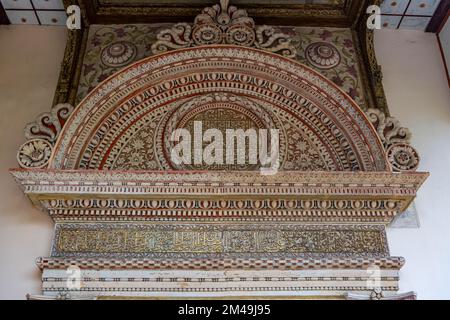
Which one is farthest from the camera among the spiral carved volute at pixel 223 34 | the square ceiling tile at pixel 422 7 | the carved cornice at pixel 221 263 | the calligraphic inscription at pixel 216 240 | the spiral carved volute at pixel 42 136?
the square ceiling tile at pixel 422 7

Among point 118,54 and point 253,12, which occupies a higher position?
point 253,12

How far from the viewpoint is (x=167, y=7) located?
18.8ft

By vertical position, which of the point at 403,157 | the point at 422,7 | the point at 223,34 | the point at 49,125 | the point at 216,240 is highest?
the point at 422,7

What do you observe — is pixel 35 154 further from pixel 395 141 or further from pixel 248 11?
pixel 395 141

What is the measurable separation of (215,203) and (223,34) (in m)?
1.68

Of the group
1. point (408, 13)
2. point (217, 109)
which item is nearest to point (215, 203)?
point (217, 109)

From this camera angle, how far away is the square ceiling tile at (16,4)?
5.60 meters

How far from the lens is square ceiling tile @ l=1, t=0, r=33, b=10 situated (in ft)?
18.4

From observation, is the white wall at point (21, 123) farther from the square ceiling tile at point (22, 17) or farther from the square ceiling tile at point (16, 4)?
the square ceiling tile at point (16, 4)

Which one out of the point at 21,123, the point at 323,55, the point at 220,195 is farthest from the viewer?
the point at 323,55

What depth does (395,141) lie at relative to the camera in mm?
4934

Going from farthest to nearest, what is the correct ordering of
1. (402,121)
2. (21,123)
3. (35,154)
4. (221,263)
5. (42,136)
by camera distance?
(402,121) → (21,123) → (42,136) → (35,154) → (221,263)

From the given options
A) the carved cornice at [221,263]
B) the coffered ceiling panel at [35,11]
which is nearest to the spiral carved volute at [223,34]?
the coffered ceiling panel at [35,11]
